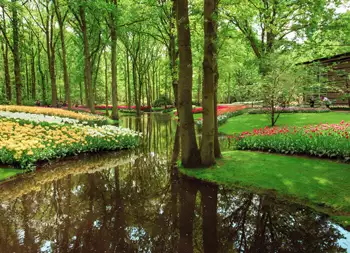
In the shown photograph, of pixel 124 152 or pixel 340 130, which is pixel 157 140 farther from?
pixel 340 130

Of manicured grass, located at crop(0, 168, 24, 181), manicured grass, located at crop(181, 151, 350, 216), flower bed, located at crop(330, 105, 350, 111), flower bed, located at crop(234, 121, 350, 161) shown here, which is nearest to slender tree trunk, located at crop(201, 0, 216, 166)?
manicured grass, located at crop(181, 151, 350, 216)

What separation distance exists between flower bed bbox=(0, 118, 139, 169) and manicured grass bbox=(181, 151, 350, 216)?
5.14 meters

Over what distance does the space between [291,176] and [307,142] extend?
2.83 meters

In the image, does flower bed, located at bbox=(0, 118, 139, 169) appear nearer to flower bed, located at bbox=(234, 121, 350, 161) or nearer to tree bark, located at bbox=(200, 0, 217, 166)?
tree bark, located at bbox=(200, 0, 217, 166)

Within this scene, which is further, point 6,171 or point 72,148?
point 72,148

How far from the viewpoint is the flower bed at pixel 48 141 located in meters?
8.10

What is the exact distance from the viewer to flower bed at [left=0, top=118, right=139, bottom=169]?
8.10 m

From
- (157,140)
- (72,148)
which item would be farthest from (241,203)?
(157,140)

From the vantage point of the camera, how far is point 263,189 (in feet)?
20.8

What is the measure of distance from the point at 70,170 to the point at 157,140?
23.2ft

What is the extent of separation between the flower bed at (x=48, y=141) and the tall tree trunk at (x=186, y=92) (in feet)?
15.3

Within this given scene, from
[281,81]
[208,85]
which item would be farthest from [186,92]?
[281,81]

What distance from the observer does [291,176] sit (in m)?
6.95

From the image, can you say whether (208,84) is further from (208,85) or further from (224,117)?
(224,117)
